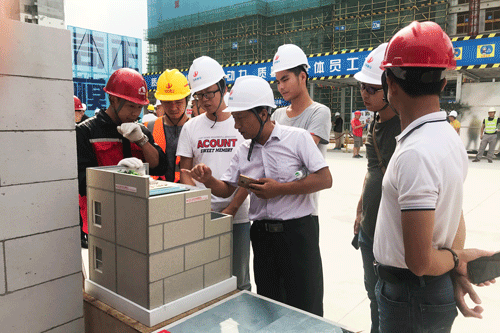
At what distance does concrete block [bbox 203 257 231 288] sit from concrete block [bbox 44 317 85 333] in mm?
640

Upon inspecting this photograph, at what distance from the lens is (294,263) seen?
7.05 ft

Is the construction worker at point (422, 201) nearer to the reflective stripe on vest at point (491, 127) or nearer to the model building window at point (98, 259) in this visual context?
the model building window at point (98, 259)

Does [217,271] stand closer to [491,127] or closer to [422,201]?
[422,201]

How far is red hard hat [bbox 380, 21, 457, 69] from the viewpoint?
124 cm

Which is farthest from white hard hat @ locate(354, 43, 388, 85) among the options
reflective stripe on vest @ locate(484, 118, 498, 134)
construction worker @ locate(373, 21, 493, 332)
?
reflective stripe on vest @ locate(484, 118, 498, 134)

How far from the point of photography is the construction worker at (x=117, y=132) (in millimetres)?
2135

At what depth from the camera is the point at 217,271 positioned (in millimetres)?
1759

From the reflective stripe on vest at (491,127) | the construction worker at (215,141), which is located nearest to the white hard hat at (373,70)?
the construction worker at (215,141)

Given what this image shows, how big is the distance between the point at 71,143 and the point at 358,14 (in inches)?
1253

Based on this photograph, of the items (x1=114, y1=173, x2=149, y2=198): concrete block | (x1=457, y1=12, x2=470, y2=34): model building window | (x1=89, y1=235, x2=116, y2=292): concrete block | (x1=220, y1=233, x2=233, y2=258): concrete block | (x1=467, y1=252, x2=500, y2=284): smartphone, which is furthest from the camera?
(x1=457, y1=12, x2=470, y2=34): model building window

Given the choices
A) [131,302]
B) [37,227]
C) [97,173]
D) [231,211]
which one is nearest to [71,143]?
[97,173]

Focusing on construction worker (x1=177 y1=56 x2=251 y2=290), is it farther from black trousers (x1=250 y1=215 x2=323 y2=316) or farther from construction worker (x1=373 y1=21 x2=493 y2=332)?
construction worker (x1=373 y1=21 x2=493 y2=332)

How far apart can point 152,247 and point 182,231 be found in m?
0.15

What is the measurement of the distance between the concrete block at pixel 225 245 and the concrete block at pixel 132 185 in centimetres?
49
